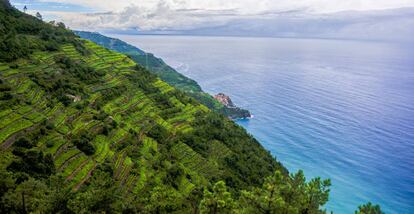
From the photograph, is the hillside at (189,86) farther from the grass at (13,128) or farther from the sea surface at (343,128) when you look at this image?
the grass at (13,128)

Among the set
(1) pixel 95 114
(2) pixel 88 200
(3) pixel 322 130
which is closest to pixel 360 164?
(3) pixel 322 130

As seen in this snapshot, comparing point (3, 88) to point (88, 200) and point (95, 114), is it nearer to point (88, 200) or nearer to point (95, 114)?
point (95, 114)

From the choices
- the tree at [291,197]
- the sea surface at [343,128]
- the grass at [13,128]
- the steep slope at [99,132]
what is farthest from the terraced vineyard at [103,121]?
the sea surface at [343,128]

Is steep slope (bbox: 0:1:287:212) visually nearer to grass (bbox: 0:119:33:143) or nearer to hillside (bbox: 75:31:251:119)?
grass (bbox: 0:119:33:143)

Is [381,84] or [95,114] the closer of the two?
[95,114]

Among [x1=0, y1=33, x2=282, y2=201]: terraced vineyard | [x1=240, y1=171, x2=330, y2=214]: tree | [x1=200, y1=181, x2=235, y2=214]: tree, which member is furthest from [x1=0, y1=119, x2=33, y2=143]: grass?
[x1=240, y1=171, x2=330, y2=214]: tree
